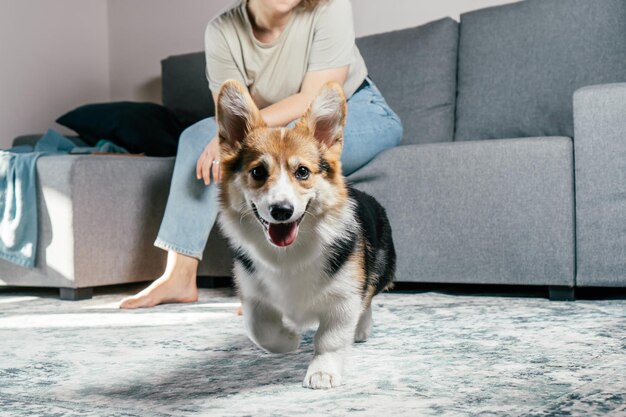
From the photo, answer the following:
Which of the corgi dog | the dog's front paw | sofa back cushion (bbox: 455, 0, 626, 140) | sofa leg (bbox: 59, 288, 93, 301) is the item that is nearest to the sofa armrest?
sofa back cushion (bbox: 455, 0, 626, 140)

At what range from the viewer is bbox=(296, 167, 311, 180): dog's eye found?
4.53 ft

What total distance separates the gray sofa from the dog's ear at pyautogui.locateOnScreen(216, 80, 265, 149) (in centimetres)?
110

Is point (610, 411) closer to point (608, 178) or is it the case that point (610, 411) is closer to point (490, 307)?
point (490, 307)

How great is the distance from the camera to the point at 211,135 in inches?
93.7

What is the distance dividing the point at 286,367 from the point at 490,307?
907 millimetres

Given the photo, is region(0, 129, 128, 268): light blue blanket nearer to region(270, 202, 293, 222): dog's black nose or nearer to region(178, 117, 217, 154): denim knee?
region(178, 117, 217, 154): denim knee

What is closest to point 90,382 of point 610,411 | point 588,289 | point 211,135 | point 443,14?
point 610,411

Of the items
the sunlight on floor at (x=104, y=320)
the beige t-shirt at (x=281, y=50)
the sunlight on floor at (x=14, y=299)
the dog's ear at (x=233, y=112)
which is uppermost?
the beige t-shirt at (x=281, y=50)

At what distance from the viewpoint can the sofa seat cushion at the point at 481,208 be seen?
233 cm

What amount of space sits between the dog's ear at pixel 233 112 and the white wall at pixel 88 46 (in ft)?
7.55

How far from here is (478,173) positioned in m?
2.43

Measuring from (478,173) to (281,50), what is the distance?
0.74 m

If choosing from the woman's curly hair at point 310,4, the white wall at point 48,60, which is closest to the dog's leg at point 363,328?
the woman's curly hair at point 310,4

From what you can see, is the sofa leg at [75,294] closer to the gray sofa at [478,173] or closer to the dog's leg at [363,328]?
the gray sofa at [478,173]
